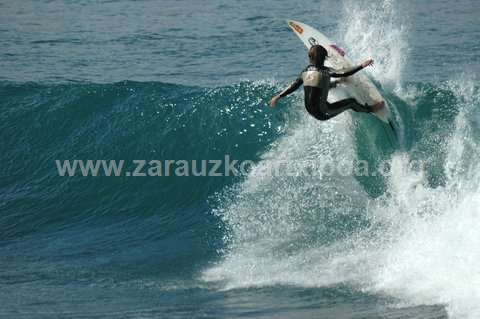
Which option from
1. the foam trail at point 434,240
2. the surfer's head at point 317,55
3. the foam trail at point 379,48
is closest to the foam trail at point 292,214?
the foam trail at point 434,240

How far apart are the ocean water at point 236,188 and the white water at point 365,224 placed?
0.10ft

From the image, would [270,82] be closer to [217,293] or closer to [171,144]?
[171,144]

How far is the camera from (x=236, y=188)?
40.6ft

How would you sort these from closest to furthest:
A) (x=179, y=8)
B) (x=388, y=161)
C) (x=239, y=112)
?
(x=388, y=161) < (x=239, y=112) < (x=179, y=8)

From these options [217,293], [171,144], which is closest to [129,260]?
[217,293]

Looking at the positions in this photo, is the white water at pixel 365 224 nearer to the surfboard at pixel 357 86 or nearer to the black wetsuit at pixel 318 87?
the surfboard at pixel 357 86

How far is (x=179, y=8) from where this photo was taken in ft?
77.1

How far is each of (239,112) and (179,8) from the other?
10.2 metres

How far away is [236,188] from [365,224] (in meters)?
2.48

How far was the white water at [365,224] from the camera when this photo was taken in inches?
324

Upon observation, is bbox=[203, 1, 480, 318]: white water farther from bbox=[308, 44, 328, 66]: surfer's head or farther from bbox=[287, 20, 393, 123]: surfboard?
bbox=[308, 44, 328, 66]: surfer's head

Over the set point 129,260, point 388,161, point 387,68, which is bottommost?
point 129,260

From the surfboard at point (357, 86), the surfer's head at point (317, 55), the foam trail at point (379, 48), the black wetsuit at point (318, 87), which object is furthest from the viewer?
the foam trail at point (379, 48)

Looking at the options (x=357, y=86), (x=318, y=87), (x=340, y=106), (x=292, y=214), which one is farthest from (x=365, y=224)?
(x=318, y=87)
